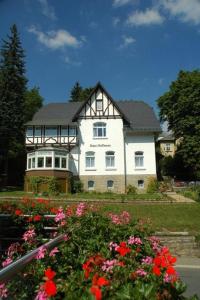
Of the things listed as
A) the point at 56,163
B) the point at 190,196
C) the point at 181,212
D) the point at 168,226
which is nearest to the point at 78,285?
the point at 168,226

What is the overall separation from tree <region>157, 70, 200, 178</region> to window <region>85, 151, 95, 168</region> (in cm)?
1062

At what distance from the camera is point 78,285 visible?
3141 mm

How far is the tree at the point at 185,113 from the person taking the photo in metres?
38.6

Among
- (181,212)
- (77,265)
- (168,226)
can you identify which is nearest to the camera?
(77,265)

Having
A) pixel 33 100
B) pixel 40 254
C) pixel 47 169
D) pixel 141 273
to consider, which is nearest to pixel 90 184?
pixel 47 169

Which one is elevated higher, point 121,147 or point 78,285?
point 121,147

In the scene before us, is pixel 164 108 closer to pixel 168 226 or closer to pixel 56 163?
pixel 56 163

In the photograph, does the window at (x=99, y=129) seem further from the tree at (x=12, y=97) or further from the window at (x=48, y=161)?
the tree at (x=12, y=97)

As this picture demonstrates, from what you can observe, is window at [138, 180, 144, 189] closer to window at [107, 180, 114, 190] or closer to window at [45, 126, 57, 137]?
window at [107, 180, 114, 190]

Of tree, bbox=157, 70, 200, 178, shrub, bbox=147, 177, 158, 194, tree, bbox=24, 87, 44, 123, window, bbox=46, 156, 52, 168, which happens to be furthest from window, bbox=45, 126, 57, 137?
tree, bbox=24, 87, 44, 123

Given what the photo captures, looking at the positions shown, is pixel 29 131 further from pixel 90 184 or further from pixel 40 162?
pixel 90 184

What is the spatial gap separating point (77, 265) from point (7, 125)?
123 ft

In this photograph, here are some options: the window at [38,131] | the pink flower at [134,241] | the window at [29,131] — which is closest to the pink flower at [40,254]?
the pink flower at [134,241]

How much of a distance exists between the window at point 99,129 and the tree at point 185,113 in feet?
31.9
